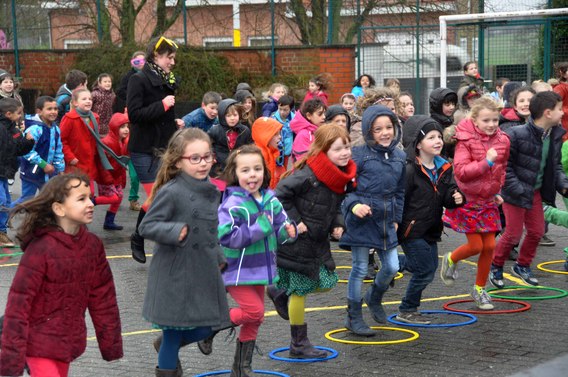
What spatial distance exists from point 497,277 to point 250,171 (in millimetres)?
3935

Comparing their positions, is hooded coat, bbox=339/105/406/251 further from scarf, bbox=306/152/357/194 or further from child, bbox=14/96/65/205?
child, bbox=14/96/65/205

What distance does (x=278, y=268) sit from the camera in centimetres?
775

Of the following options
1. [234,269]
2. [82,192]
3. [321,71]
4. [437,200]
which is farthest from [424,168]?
[321,71]

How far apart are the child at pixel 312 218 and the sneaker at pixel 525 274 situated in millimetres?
3044

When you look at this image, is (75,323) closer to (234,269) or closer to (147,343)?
(234,269)

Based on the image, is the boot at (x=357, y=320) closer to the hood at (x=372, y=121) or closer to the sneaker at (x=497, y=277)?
the hood at (x=372, y=121)

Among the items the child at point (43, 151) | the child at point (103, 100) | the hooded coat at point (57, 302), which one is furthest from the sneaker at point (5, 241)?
the hooded coat at point (57, 302)

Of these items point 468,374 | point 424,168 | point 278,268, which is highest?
point 424,168

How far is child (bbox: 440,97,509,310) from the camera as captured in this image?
9023 mm

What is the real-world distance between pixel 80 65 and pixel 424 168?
17.5 m

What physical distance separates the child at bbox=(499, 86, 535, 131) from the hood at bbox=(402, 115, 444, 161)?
6.59 ft

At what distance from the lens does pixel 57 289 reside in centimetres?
570

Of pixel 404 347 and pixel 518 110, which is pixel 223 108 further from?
pixel 404 347

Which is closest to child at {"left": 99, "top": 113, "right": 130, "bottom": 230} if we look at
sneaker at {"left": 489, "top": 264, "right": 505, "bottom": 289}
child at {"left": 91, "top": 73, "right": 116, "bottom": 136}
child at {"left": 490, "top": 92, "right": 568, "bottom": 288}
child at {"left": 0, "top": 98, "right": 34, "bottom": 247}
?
child at {"left": 0, "top": 98, "right": 34, "bottom": 247}
